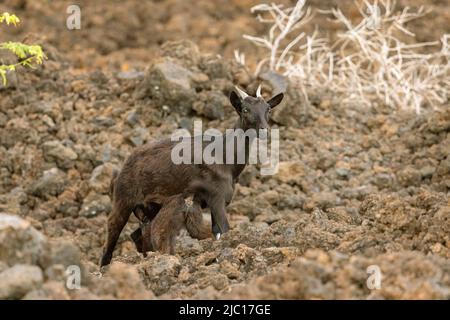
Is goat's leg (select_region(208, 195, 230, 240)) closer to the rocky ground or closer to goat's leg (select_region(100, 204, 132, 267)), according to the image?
the rocky ground

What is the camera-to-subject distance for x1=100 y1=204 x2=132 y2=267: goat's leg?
32.3 feet

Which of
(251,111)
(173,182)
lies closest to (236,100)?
(251,111)

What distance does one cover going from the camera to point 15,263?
20.1 feet

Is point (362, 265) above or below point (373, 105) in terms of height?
below

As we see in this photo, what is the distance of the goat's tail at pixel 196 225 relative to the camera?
9594mm

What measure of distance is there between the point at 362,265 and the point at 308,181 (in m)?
6.20

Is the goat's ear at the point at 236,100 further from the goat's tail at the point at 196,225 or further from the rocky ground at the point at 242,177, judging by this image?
the rocky ground at the point at 242,177

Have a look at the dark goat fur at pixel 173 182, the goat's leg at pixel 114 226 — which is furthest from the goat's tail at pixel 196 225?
the goat's leg at pixel 114 226

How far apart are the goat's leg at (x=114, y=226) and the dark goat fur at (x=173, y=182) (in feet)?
0.03

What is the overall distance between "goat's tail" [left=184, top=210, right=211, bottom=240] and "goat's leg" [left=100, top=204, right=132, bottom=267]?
66 centimetres

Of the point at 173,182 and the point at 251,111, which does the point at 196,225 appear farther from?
the point at 251,111

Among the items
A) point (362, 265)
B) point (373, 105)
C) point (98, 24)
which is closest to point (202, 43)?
point (98, 24)

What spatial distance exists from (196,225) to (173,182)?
574mm
